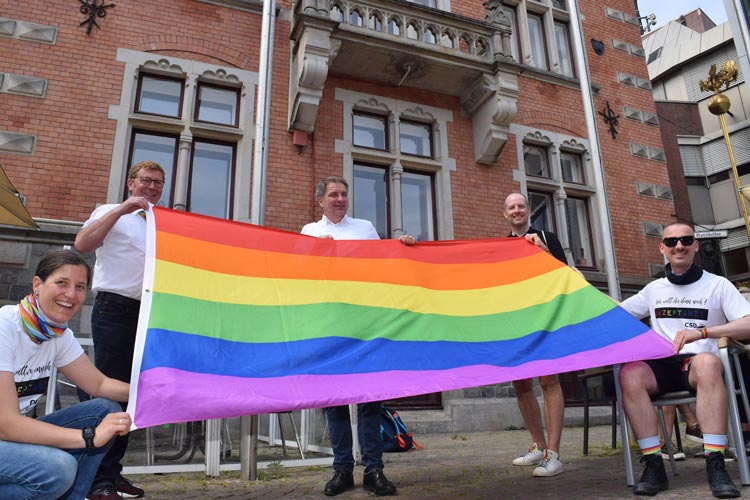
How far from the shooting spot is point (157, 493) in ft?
11.4

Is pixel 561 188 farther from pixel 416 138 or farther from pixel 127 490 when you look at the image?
pixel 127 490

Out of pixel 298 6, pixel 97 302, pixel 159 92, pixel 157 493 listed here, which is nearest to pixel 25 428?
pixel 97 302

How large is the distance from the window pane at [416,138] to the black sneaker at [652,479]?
7.33 m

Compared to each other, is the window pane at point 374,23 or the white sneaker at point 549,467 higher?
the window pane at point 374,23

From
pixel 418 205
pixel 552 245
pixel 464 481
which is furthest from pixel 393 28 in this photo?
pixel 464 481

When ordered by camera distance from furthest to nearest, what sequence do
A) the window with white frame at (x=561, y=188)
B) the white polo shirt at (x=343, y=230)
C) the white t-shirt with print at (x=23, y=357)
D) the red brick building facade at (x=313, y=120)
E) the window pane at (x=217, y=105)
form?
the window with white frame at (x=561, y=188)
the window pane at (x=217, y=105)
the red brick building facade at (x=313, y=120)
the white polo shirt at (x=343, y=230)
the white t-shirt with print at (x=23, y=357)

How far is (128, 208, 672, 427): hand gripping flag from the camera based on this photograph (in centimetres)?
240

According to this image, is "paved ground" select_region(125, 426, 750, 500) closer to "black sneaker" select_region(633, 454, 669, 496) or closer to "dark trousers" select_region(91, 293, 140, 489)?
"black sneaker" select_region(633, 454, 669, 496)

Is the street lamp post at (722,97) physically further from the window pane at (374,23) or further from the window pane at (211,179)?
the window pane at (211,179)

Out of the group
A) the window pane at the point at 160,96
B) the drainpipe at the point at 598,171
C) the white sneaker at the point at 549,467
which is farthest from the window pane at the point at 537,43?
the white sneaker at the point at 549,467

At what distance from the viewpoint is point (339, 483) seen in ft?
10.6

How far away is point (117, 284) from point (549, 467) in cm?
302

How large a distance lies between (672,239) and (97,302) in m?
3.59

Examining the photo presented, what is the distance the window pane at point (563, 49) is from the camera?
38.0 ft
